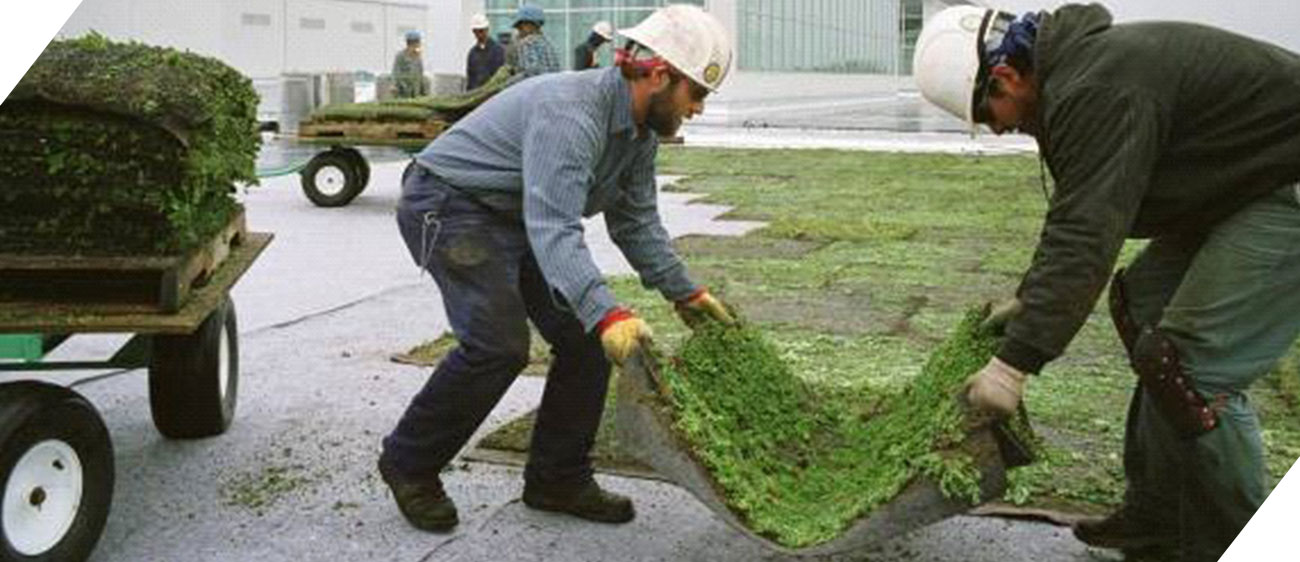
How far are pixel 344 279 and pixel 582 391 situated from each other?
4.93 metres

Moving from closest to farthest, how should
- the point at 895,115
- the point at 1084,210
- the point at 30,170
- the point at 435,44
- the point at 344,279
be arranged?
the point at 1084,210 → the point at 30,170 → the point at 344,279 → the point at 895,115 → the point at 435,44

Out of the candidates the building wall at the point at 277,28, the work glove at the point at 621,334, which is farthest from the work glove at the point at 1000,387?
the building wall at the point at 277,28

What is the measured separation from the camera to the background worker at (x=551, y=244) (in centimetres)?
359

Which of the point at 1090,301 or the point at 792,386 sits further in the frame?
the point at 792,386

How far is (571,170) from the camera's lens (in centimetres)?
361

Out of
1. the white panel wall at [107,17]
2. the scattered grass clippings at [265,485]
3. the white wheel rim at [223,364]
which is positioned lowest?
the scattered grass clippings at [265,485]

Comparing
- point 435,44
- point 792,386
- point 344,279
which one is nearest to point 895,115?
point 435,44

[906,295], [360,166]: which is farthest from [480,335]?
[360,166]

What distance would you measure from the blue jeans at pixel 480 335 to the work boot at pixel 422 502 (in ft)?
0.10

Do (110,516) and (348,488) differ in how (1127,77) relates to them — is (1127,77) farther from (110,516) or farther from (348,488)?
(110,516)

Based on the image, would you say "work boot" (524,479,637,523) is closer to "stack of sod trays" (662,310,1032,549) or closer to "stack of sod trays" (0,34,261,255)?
"stack of sod trays" (662,310,1032,549)

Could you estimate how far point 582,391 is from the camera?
4.18 metres

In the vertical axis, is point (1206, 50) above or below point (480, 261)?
above

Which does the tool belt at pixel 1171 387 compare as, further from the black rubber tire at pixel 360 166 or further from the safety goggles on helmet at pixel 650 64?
the black rubber tire at pixel 360 166
